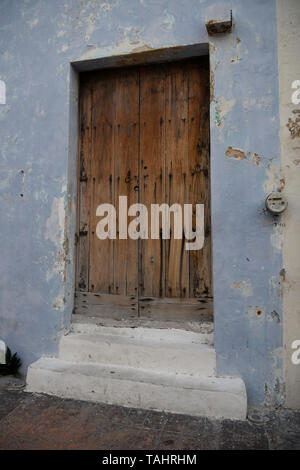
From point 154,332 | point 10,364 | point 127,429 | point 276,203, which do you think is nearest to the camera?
point 127,429

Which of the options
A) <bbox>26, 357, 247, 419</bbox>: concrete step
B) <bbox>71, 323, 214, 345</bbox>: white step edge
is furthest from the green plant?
<bbox>71, 323, 214, 345</bbox>: white step edge

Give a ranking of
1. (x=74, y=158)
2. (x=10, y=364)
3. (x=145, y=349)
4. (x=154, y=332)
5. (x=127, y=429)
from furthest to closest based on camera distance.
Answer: (x=74, y=158) → (x=10, y=364) → (x=154, y=332) → (x=145, y=349) → (x=127, y=429)

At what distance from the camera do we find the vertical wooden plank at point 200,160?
2805 mm

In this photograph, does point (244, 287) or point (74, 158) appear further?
point (74, 158)

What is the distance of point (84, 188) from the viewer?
314cm

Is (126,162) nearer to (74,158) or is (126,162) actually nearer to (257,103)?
(74,158)

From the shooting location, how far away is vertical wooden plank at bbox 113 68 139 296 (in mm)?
2979

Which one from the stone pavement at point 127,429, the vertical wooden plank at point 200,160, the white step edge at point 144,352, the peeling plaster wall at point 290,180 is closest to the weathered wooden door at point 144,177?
the vertical wooden plank at point 200,160

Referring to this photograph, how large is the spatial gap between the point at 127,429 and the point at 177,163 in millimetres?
2110

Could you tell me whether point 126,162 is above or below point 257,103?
below

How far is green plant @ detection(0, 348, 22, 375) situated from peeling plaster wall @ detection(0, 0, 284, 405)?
10 centimetres

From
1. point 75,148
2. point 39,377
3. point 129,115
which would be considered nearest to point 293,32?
point 129,115

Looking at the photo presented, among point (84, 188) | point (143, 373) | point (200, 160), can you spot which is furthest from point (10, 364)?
point (200, 160)

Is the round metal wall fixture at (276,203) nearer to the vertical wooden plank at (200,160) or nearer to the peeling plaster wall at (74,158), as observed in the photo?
the peeling plaster wall at (74,158)
